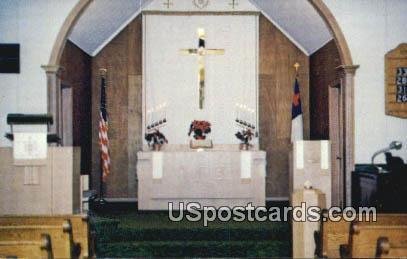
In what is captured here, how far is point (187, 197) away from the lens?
28.9 feet

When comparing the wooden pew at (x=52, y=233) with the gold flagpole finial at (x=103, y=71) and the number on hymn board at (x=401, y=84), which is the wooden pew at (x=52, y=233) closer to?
the number on hymn board at (x=401, y=84)

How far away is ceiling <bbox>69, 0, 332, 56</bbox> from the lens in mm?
8703

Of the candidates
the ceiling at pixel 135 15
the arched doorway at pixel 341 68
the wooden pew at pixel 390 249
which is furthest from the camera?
the ceiling at pixel 135 15

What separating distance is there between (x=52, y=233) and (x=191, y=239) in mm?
3042

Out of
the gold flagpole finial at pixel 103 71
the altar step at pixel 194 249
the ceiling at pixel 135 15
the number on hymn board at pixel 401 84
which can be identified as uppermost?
the ceiling at pixel 135 15

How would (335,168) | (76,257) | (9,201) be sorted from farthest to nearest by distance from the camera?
1. (335,168)
2. (9,201)
3. (76,257)

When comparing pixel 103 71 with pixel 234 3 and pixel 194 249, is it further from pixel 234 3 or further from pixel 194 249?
pixel 194 249

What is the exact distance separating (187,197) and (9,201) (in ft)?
10.9

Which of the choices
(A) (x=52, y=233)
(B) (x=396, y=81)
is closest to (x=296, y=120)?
(B) (x=396, y=81)

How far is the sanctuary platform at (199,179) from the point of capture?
8.79 m

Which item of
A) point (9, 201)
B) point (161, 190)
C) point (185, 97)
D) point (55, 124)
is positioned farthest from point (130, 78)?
point (9, 201)

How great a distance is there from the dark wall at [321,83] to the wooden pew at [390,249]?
4.83 meters

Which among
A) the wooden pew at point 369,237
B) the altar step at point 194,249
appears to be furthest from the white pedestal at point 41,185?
the wooden pew at point 369,237

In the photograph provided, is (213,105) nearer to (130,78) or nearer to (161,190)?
(130,78)
